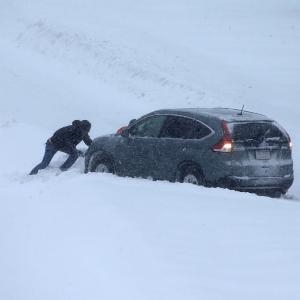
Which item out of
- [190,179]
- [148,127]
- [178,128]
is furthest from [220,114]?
[148,127]

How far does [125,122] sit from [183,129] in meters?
8.03

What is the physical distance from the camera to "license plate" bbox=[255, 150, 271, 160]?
34.8 ft

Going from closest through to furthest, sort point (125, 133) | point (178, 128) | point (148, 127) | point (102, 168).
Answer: point (178, 128), point (148, 127), point (125, 133), point (102, 168)

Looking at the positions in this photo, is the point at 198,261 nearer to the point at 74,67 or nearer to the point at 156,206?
the point at 156,206

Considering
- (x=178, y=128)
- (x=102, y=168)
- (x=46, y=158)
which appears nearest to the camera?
(x=178, y=128)

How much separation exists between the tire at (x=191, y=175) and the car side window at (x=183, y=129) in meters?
0.53

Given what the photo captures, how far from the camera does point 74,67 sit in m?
24.8

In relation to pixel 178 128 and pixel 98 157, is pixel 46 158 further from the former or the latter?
pixel 178 128

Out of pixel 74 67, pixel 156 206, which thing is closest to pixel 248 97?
pixel 74 67

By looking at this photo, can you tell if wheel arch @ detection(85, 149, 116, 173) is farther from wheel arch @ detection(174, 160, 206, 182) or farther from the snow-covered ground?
wheel arch @ detection(174, 160, 206, 182)

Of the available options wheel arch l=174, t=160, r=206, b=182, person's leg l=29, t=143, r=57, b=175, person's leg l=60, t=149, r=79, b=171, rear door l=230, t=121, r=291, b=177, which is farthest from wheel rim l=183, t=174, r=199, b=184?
person's leg l=29, t=143, r=57, b=175

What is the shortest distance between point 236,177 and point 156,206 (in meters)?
2.24

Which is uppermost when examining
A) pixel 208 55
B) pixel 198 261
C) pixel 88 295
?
pixel 208 55

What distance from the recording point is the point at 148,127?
39.3ft
